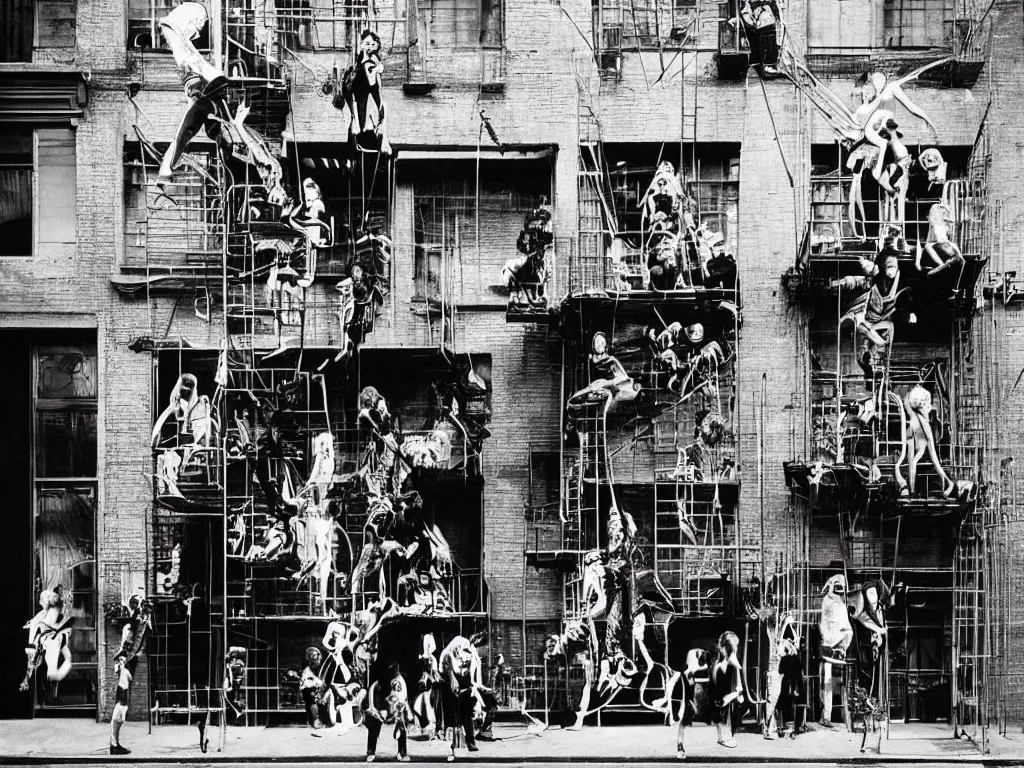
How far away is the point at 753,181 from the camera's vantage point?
17.8 m

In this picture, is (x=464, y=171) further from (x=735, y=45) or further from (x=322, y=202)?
(x=735, y=45)

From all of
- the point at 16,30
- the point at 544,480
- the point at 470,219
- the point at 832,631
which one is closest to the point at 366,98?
the point at 470,219

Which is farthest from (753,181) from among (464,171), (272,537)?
(272,537)

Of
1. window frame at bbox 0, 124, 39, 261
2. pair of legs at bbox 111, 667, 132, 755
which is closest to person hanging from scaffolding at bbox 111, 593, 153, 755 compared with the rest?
pair of legs at bbox 111, 667, 132, 755

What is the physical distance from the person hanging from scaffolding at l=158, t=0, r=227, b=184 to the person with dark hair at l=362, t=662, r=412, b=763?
8.14 metres

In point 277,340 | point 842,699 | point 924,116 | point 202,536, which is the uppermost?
point 924,116

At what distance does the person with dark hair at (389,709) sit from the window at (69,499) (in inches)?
173

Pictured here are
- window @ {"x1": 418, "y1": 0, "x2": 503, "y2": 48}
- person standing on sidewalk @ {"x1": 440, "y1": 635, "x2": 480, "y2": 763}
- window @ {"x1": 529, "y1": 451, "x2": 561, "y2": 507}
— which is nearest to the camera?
person standing on sidewalk @ {"x1": 440, "y1": 635, "x2": 480, "y2": 763}

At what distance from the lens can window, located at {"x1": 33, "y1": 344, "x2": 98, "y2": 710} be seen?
17828mm

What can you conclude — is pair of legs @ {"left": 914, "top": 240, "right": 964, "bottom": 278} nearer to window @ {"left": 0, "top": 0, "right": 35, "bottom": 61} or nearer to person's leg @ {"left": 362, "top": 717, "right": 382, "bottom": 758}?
person's leg @ {"left": 362, "top": 717, "right": 382, "bottom": 758}

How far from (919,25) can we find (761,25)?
256 centimetres

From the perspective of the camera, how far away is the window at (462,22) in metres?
18.1

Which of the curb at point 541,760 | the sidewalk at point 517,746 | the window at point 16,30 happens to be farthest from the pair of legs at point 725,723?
the window at point 16,30

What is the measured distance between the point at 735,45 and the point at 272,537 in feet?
32.6
